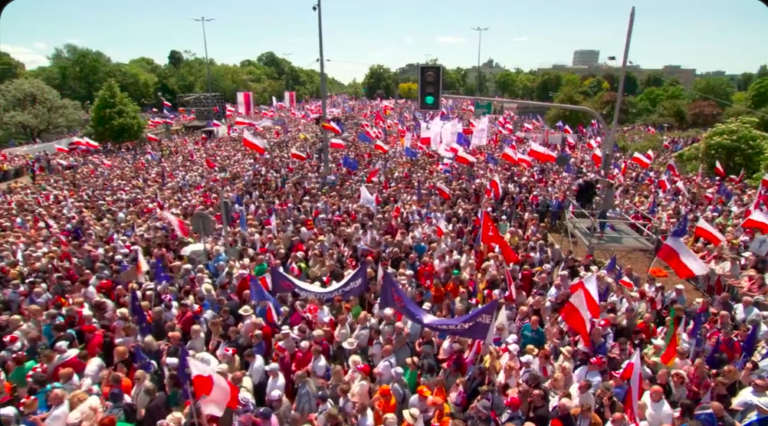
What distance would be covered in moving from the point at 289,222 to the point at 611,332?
27.5 feet

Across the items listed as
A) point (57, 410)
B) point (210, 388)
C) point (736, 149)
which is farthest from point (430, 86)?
point (736, 149)

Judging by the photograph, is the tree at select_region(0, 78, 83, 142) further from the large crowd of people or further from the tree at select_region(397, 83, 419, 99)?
the tree at select_region(397, 83, 419, 99)

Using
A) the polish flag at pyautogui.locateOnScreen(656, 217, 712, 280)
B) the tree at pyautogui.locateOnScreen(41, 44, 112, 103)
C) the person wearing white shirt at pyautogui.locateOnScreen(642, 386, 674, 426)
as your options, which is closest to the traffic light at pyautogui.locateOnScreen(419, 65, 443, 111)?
the polish flag at pyautogui.locateOnScreen(656, 217, 712, 280)

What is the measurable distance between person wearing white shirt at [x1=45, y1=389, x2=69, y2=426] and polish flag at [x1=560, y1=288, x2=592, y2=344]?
6051 millimetres

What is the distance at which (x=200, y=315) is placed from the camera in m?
7.73

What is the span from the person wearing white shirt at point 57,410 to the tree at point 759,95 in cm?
6274

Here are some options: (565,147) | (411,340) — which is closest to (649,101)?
(565,147)

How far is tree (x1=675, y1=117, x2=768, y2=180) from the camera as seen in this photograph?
25.1m

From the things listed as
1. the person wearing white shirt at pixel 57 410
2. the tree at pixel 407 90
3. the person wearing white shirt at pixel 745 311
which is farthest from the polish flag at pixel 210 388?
the tree at pixel 407 90

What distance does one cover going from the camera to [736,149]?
25312mm

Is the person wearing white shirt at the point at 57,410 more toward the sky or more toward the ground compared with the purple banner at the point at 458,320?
more toward the ground

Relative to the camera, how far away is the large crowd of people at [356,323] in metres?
5.51

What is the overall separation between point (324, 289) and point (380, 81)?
96.9m

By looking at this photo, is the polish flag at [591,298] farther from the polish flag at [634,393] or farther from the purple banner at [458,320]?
the polish flag at [634,393]
